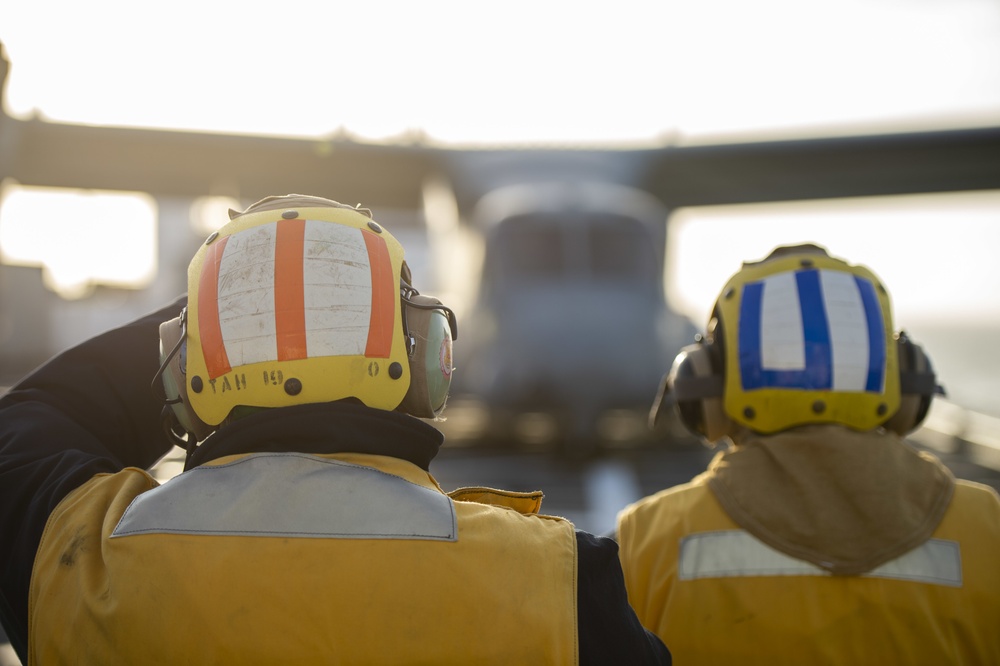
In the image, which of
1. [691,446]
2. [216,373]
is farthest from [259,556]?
[691,446]

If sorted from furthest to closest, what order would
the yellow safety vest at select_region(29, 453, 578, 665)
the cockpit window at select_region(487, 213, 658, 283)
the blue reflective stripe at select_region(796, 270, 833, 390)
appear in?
the cockpit window at select_region(487, 213, 658, 283) → the blue reflective stripe at select_region(796, 270, 833, 390) → the yellow safety vest at select_region(29, 453, 578, 665)

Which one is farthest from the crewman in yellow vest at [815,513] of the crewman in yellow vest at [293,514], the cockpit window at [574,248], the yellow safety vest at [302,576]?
the cockpit window at [574,248]

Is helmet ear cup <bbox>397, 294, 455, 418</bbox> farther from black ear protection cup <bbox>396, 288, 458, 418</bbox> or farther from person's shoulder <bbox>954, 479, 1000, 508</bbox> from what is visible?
person's shoulder <bbox>954, 479, 1000, 508</bbox>

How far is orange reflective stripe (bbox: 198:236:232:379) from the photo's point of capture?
5.20 feet

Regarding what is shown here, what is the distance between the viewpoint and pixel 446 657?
1.26m

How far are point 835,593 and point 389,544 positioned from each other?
1.04 meters

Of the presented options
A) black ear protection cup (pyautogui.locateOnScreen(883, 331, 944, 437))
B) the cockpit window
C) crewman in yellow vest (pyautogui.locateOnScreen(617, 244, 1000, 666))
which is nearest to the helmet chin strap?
crewman in yellow vest (pyautogui.locateOnScreen(617, 244, 1000, 666))

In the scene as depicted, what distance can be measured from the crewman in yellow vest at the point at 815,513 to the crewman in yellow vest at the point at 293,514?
506mm

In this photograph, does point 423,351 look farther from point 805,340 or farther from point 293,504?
point 805,340

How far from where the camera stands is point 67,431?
1647 millimetres

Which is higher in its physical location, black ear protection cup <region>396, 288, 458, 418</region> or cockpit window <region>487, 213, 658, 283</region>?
black ear protection cup <region>396, 288, 458, 418</region>

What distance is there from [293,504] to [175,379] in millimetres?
516

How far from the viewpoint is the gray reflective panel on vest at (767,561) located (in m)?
1.78

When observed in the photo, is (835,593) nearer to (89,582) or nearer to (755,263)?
(755,263)
